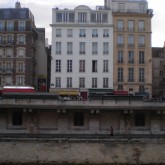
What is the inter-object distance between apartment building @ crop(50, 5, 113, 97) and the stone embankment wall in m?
36.1

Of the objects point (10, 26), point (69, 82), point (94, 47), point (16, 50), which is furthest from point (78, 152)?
point (10, 26)

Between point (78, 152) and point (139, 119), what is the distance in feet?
24.2

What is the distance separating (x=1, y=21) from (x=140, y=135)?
44663 mm

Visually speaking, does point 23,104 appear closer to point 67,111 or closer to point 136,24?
point 67,111

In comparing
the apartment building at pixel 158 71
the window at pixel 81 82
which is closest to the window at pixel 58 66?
the window at pixel 81 82

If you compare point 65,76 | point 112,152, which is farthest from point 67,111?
point 65,76

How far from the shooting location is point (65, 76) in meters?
69.4

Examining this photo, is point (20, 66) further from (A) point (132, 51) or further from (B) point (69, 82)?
(A) point (132, 51)

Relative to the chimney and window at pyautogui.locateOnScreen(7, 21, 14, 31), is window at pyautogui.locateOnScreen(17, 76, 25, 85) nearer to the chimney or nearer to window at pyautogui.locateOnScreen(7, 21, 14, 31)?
window at pyautogui.locateOnScreen(7, 21, 14, 31)

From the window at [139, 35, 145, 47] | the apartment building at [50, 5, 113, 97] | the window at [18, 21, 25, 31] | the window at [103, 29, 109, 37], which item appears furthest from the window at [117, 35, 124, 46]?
the window at [18, 21, 25, 31]

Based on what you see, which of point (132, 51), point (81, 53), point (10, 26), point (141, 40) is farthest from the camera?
point (10, 26)

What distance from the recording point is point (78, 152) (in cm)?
3306

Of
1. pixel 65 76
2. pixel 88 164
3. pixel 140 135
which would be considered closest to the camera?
pixel 88 164

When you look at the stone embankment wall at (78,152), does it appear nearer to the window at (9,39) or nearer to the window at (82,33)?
the window at (82,33)
